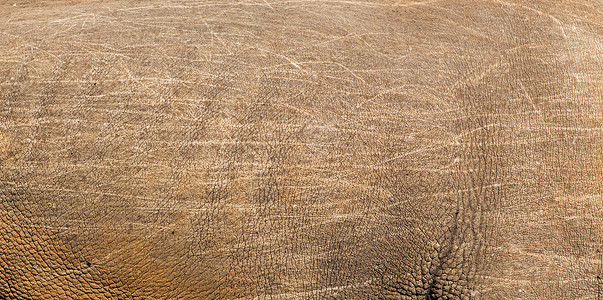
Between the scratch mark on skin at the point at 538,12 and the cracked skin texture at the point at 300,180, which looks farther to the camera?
the scratch mark on skin at the point at 538,12

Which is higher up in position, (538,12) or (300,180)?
(538,12)

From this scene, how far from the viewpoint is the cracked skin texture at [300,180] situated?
7.30ft

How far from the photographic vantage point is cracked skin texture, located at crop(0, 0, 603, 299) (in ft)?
7.30

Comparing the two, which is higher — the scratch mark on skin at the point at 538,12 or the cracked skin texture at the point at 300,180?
the scratch mark on skin at the point at 538,12

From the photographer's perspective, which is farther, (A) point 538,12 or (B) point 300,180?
(A) point 538,12

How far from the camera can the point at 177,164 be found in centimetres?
225

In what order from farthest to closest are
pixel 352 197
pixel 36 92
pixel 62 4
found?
pixel 62 4 < pixel 36 92 < pixel 352 197

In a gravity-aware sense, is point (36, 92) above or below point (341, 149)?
above

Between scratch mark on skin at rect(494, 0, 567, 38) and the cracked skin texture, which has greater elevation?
scratch mark on skin at rect(494, 0, 567, 38)

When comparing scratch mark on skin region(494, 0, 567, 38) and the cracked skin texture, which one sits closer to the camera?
the cracked skin texture

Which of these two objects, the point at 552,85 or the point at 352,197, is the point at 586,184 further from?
the point at 352,197

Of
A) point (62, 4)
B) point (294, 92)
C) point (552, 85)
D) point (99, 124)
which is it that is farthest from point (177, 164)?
point (552, 85)

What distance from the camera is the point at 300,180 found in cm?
223

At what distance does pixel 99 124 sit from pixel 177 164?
18.6 inches
